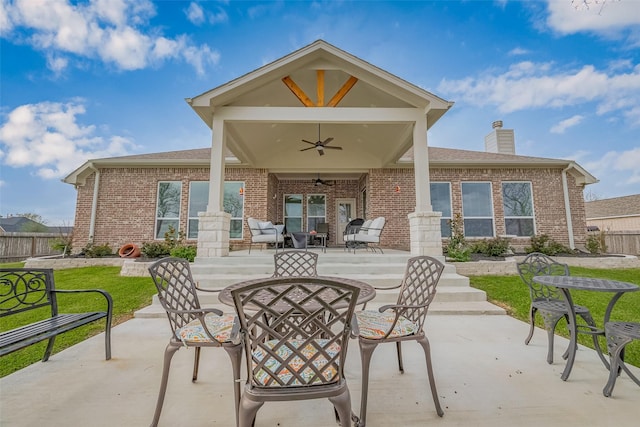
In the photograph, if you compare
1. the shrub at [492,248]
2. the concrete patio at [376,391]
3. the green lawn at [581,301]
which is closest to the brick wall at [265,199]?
the shrub at [492,248]

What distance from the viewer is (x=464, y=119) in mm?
12609

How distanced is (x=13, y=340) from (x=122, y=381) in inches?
29.5

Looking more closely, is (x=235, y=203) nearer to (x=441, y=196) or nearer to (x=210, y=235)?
(x=210, y=235)

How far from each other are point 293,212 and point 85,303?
6.98 meters

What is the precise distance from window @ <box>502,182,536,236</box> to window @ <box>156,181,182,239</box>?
10.8 meters

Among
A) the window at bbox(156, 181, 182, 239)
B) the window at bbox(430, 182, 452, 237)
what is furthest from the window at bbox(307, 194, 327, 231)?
the window at bbox(156, 181, 182, 239)

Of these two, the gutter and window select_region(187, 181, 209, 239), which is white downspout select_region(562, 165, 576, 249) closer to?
window select_region(187, 181, 209, 239)

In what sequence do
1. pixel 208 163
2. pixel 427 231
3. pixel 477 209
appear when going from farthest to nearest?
pixel 477 209 < pixel 208 163 < pixel 427 231

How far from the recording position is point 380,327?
1827mm

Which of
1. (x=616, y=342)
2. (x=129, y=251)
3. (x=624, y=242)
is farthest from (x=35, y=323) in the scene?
(x=624, y=242)

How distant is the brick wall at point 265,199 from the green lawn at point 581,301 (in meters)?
2.84

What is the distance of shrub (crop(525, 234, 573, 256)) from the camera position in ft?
25.1

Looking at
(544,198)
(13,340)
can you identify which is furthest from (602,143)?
(13,340)

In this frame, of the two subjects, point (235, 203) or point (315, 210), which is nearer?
point (235, 203)
